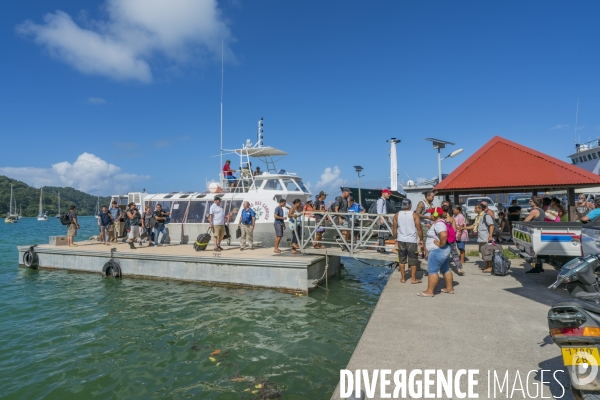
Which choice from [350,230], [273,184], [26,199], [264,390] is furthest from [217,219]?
[26,199]

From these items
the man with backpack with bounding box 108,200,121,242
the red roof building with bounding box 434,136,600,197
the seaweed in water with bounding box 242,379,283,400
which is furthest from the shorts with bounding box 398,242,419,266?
the man with backpack with bounding box 108,200,121,242

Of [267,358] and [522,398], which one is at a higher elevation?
[522,398]

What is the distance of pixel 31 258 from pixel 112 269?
504 cm

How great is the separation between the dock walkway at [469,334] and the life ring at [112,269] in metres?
9.97

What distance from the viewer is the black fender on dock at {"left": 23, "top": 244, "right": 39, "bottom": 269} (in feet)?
48.3

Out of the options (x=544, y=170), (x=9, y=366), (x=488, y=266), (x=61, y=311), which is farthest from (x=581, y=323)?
(x=544, y=170)

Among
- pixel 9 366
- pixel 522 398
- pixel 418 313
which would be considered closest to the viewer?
pixel 522 398

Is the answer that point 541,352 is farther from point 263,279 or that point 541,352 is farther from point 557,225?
point 263,279

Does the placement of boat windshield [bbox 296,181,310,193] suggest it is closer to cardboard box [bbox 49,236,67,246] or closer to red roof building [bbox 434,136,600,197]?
red roof building [bbox 434,136,600,197]

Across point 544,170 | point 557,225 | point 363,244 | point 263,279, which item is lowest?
point 263,279

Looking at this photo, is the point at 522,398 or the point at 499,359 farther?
the point at 499,359

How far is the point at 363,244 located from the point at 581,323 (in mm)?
7736

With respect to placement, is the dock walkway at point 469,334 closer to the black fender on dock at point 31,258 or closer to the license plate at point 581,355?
the license plate at point 581,355

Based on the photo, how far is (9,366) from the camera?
6230 millimetres
